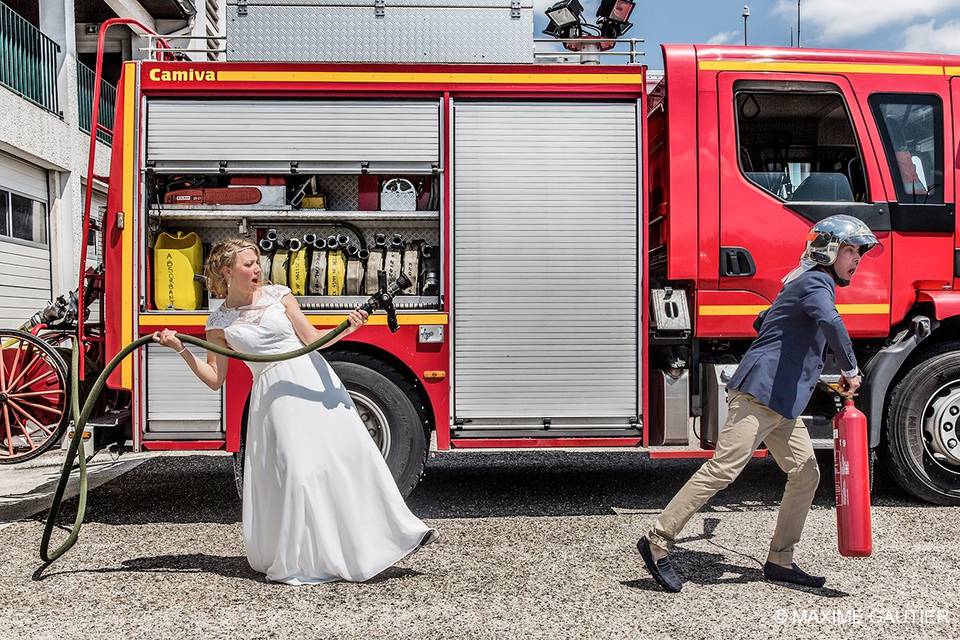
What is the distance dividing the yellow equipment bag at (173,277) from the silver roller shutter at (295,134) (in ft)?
1.83

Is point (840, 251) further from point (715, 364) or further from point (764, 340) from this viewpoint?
point (715, 364)

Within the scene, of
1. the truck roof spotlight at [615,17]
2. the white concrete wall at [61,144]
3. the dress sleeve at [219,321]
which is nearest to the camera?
the dress sleeve at [219,321]

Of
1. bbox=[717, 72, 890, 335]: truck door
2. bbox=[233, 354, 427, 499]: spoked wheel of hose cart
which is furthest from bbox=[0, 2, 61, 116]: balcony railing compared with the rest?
bbox=[717, 72, 890, 335]: truck door

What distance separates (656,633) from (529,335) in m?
2.31

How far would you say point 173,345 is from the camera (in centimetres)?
419

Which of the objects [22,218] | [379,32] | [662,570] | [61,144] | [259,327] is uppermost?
[61,144]

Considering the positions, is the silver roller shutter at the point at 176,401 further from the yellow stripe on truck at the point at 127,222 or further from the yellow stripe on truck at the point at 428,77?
the yellow stripe on truck at the point at 428,77

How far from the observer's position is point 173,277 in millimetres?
5434

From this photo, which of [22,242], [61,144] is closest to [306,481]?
[22,242]

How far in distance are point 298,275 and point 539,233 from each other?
1626 millimetres

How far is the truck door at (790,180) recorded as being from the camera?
5.48m

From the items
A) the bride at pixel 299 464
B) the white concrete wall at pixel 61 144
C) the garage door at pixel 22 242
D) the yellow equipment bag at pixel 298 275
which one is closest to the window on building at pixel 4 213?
the garage door at pixel 22 242

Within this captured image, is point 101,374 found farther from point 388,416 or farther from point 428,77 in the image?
point 428,77

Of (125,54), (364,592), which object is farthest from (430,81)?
(125,54)
